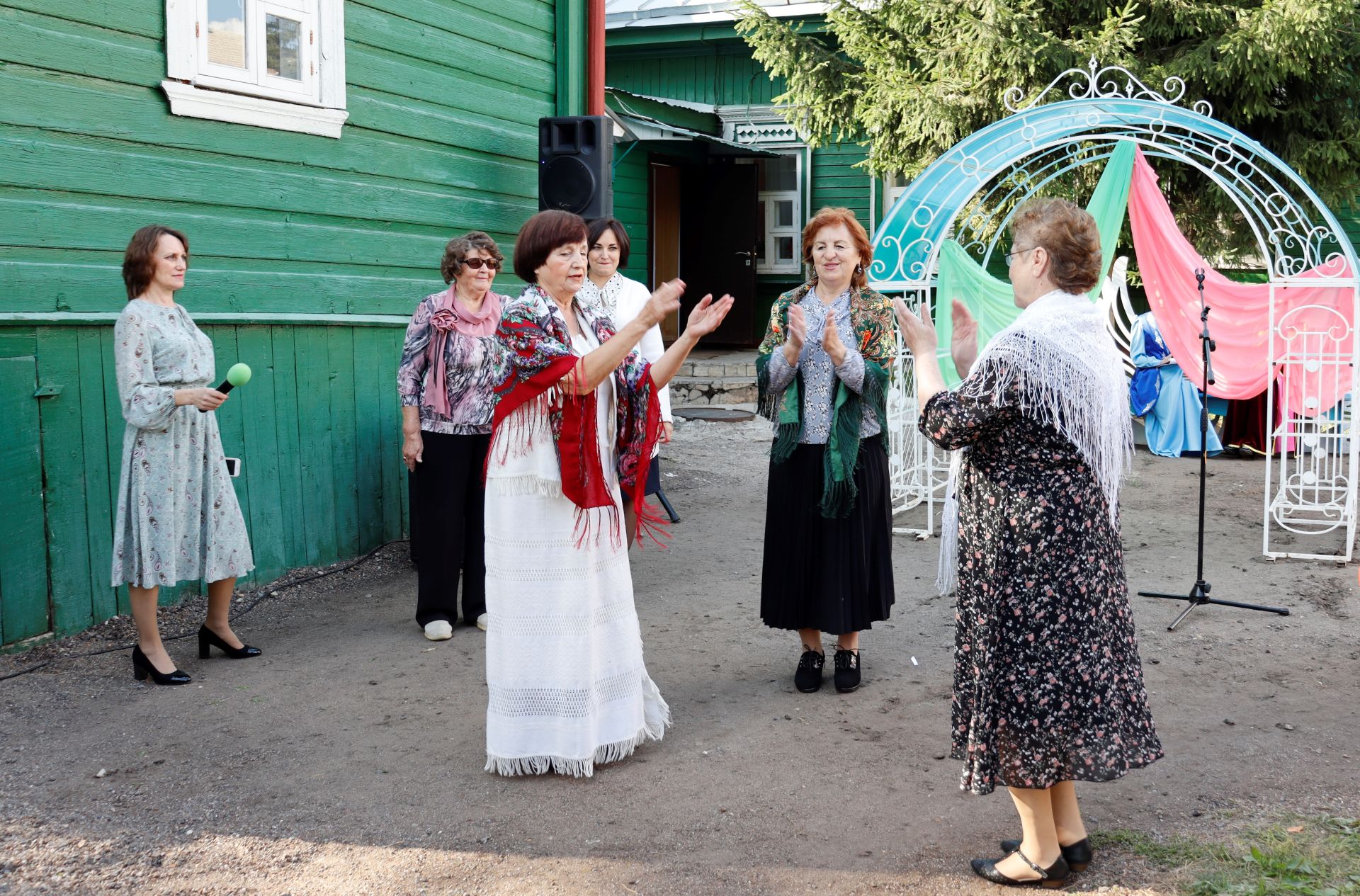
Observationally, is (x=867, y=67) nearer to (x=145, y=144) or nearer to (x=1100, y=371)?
(x=145, y=144)

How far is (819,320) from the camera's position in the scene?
15.1 ft

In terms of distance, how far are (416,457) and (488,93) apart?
3125 mm

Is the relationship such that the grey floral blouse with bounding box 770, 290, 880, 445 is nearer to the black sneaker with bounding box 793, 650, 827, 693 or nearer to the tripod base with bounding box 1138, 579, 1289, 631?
the black sneaker with bounding box 793, 650, 827, 693

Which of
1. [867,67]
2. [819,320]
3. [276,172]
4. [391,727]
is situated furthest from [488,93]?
[867,67]

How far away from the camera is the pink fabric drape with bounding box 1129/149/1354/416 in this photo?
7.82m

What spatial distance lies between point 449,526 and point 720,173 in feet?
38.6

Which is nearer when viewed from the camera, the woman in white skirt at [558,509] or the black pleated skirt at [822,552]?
the woman in white skirt at [558,509]

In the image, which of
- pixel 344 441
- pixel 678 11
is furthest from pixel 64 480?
pixel 678 11

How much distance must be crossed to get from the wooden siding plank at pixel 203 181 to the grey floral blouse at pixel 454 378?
1.18 m

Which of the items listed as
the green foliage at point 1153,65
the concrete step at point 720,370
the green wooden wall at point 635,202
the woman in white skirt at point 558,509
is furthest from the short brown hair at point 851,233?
the green wooden wall at point 635,202

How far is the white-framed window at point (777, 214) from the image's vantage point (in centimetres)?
1664

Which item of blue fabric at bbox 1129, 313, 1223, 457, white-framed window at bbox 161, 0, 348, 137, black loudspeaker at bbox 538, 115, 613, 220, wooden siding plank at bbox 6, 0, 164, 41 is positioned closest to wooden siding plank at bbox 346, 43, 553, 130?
white-framed window at bbox 161, 0, 348, 137

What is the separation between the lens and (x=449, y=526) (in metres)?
5.63

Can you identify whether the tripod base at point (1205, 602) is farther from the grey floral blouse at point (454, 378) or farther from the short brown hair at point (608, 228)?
the grey floral blouse at point (454, 378)
